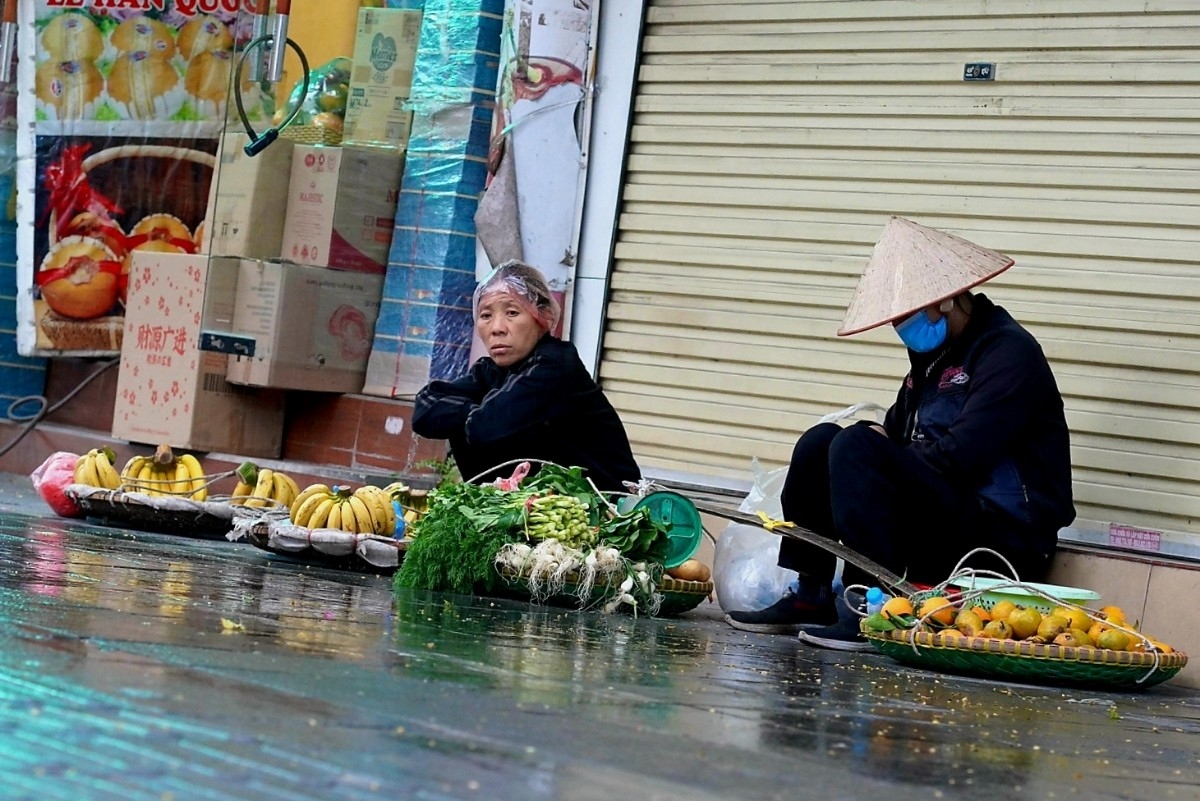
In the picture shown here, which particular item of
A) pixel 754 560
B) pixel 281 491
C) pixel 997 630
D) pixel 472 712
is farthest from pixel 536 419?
pixel 472 712

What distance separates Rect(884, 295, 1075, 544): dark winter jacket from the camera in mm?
5680

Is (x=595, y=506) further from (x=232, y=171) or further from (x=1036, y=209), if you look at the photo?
(x=232, y=171)

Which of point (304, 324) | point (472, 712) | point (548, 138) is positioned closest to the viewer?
point (472, 712)

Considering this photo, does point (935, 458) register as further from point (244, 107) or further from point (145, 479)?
point (244, 107)

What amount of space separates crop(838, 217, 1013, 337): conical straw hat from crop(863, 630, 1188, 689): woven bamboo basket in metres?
1.27

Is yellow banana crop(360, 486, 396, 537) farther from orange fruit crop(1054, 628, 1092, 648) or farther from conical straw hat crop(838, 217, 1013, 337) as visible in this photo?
orange fruit crop(1054, 628, 1092, 648)

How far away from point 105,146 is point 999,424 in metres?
6.34

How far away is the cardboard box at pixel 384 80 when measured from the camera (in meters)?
8.95

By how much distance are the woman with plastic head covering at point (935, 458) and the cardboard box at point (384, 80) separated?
3.56m

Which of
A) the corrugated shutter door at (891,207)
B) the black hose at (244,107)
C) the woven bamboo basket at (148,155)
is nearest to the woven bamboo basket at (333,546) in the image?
the corrugated shutter door at (891,207)

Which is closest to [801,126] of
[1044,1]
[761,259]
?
[761,259]

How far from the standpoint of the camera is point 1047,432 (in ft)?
19.1

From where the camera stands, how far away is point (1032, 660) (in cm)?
499

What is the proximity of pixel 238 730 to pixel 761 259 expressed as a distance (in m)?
5.28
